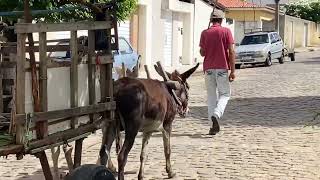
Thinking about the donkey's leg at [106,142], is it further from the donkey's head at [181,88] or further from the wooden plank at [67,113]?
the donkey's head at [181,88]

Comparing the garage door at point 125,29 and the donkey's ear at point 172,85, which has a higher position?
the garage door at point 125,29

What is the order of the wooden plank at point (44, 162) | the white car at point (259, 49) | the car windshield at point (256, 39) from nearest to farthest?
1. the wooden plank at point (44, 162)
2. the white car at point (259, 49)
3. the car windshield at point (256, 39)

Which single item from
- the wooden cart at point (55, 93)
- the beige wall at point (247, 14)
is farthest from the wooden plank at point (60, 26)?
the beige wall at point (247, 14)

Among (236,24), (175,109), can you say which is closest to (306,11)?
(236,24)

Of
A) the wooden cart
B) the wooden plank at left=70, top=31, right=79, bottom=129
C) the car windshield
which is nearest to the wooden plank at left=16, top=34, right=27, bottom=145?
the wooden cart

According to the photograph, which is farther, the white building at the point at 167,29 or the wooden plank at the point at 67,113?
the white building at the point at 167,29

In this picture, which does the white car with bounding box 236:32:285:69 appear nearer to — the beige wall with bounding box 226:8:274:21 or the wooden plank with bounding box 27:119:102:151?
the beige wall with bounding box 226:8:274:21

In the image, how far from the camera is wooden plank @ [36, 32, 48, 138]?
200 inches

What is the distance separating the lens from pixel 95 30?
19.1 ft

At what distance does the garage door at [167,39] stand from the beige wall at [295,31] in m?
15.2

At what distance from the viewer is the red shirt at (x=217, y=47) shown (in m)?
10.8

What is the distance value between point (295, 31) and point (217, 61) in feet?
151

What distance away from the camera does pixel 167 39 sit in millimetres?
31797

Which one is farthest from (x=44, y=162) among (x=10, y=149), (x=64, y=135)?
(x=10, y=149)
